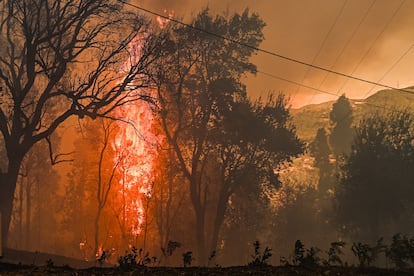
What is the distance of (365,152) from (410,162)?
14.8 ft

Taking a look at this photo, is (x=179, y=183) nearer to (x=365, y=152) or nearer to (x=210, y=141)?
(x=210, y=141)

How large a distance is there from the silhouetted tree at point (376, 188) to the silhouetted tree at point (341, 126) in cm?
5029

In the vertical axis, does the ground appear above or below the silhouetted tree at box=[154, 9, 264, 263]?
below

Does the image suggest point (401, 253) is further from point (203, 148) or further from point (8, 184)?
point (203, 148)

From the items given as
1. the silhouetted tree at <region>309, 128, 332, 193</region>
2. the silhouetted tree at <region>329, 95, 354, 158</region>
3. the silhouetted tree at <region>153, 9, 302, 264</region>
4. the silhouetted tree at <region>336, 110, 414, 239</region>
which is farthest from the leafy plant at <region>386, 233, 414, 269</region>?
the silhouetted tree at <region>329, 95, 354, 158</region>

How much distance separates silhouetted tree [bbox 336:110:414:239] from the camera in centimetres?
4078

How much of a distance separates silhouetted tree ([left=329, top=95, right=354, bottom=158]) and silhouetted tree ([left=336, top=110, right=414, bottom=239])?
50.3 metres

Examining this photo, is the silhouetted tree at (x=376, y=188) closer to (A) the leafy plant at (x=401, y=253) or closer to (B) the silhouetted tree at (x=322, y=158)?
(A) the leafy plant at (x=401, y=253)

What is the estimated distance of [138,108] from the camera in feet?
149

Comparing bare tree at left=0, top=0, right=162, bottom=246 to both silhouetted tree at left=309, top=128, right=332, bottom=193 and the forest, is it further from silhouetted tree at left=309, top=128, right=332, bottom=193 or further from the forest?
silhouetted tree at left=309, top=128, right=332, bottom=193

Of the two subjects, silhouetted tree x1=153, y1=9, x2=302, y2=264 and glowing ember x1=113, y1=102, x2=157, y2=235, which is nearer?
silhouetted tree x1=153, y1=9, x2=302, y2=264

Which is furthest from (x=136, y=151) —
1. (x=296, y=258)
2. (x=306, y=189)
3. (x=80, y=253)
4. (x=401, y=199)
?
(x=296, y=258)

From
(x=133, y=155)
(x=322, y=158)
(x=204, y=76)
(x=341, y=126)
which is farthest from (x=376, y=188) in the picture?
(x=341, y=126)

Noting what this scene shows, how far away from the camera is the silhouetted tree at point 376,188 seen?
40.8 m
